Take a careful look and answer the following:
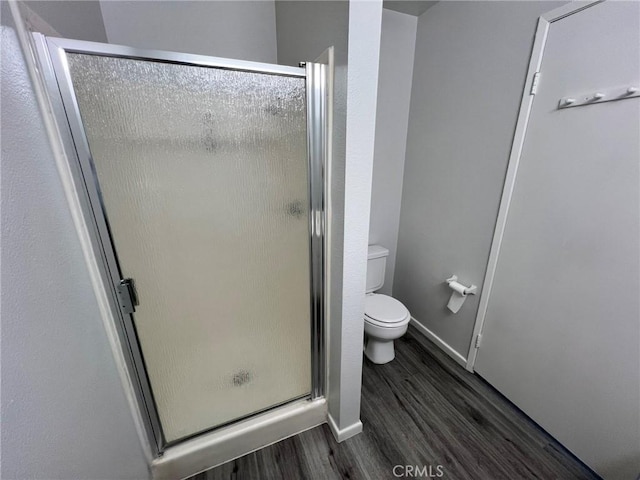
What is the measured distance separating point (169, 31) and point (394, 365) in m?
2.65

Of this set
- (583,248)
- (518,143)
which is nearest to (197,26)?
(518,143)

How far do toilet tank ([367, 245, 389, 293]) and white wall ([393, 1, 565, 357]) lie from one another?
284 millimetres

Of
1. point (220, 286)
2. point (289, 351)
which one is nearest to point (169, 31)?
point (220, 286)

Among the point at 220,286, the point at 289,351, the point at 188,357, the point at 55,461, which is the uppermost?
the point at 220,286

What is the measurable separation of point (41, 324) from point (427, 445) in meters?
1.71

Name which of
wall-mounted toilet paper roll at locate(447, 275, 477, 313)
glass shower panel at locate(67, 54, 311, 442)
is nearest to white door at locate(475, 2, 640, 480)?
wall-mounted toilet paper roll at locate(447, 275, 477, 313)

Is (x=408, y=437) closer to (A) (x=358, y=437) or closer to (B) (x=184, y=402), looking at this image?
(A) (x=358, y=437)

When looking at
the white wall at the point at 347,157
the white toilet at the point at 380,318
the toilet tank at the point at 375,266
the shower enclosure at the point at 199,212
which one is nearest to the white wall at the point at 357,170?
the white wall at the point at 347,157

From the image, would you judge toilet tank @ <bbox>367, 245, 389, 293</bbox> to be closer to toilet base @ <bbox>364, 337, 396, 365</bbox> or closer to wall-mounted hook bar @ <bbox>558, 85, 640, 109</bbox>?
toilet base @ <bbox>364, 337, 396, 365</bbox>

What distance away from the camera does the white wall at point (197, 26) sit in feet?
4.67

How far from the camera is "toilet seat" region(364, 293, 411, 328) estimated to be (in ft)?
5.73

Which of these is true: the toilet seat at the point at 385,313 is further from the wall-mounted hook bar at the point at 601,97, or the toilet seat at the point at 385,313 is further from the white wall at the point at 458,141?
the wall-mounted hook bar at the point at 601,97

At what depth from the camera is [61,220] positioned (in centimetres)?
76

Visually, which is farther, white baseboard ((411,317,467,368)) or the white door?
white baseboard ((411,317,467,368))
